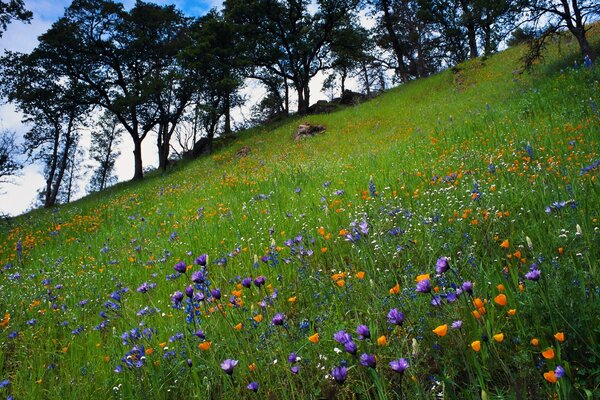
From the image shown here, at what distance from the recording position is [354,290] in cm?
266

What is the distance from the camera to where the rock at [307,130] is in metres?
19.6

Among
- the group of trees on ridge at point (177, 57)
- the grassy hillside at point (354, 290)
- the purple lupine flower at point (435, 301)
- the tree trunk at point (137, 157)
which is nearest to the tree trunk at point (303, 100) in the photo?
the group of trees on ridge at point (177, 57)

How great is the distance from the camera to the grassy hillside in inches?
70.9

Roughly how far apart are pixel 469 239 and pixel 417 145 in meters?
6.24

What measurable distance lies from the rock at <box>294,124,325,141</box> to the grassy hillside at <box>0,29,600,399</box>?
12451mm

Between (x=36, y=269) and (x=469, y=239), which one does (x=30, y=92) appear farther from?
(x=469, y=239)

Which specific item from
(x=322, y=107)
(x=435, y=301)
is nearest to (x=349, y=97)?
(x=322, y=107)

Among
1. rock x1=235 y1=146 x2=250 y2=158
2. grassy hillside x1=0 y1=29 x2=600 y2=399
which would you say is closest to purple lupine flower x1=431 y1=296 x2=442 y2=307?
grassy hillside x1=0 y1=29 x2=600 y2=399

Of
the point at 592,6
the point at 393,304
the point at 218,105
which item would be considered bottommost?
the point at 393,304

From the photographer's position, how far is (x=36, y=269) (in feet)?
19.4

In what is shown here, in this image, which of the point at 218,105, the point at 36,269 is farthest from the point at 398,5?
the point at 36,269

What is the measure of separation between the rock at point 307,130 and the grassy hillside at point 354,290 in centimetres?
1245

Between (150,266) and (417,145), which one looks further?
(417,145)

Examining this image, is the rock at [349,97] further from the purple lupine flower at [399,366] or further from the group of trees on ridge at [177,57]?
the purple lupine flower at [399,366]
